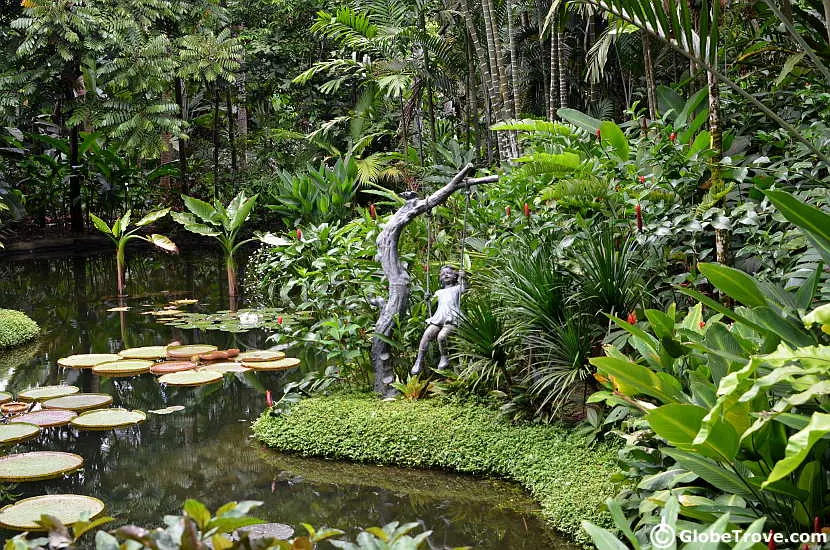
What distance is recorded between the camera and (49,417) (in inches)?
207

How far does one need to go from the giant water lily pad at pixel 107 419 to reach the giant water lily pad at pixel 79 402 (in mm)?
160

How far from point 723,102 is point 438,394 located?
2.88 meters

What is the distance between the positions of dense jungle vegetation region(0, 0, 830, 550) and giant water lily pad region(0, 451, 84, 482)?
4.86ft

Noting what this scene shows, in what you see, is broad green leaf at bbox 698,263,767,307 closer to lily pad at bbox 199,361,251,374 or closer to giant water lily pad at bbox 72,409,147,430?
giant water lily pad at bbox 72,409,147,430

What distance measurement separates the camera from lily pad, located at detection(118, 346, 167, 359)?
22.8 ft

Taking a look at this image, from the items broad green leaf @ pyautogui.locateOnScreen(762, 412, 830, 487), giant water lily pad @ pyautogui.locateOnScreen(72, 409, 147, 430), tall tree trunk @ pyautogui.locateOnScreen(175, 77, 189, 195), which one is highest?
tall tree trunk @ pyautogui.locateOnScreen(175, 77, 189, 195)

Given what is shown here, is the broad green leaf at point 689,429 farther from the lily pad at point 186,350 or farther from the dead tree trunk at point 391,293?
the lily pad at point 186,350

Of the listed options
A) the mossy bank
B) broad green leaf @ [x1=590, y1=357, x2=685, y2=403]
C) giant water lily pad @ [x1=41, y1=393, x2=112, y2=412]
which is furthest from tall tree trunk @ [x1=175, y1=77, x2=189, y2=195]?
broad green leaf @ [x1=590, y1=357, x2=685, y2=403]

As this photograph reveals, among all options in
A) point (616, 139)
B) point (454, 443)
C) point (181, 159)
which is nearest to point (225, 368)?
point (454, 443)

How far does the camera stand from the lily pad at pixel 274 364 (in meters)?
6.52

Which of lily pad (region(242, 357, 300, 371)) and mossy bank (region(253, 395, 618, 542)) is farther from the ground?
lily pad (region(242, 357, 300, 371))

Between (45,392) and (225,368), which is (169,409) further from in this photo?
(45,392)

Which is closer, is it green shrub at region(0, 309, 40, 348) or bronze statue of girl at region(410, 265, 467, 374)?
bronze statue of girl at region(410, 265, 467, 374)

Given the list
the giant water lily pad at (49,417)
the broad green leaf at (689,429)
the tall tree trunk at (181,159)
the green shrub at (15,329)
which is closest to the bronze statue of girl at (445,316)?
the giant water lily pad at (49,417)
